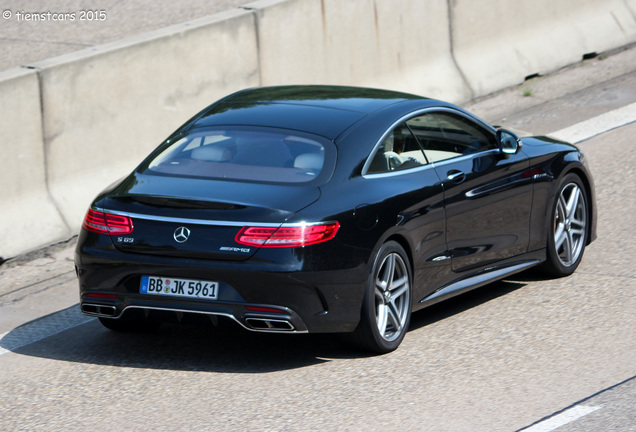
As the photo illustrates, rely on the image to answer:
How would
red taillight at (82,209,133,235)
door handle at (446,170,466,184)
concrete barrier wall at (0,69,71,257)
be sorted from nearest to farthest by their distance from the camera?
red taillight at (82,209,133,235) < door handle at (446,170,466,184) < concrete barrier wall at (0,69,71,257)

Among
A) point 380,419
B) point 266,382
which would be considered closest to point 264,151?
point 266,382

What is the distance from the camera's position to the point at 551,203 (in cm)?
838

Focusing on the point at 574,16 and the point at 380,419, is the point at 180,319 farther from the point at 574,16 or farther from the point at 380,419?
the point at 574,16

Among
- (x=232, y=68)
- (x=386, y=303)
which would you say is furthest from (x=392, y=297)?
(x=232, y=68)

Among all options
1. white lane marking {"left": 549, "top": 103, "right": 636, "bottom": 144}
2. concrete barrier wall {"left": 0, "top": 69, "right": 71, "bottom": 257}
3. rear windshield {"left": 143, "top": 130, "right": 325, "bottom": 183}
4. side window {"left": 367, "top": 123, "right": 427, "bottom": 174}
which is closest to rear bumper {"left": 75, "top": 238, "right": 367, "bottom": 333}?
rear windshield {"left": 143, "top": 130, "right": 325, "bottom": 183}

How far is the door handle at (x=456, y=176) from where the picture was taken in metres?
7.37

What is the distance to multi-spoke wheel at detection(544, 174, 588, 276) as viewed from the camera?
8405 millimetres

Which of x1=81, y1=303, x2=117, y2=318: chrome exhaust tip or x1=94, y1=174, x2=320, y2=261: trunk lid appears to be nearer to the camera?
x1=94, y1=174, x2=320, y2=261: trunk lid

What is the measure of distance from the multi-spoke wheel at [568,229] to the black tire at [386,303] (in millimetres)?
1854

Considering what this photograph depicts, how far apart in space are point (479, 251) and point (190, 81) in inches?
167

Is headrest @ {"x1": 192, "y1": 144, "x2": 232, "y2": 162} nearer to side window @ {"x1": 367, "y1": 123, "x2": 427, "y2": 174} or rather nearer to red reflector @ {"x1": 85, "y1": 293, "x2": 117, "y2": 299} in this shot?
side window @ {"x1": 367, "y1": 123, "x2": 427, "y2": 174}

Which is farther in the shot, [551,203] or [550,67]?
[550,67]

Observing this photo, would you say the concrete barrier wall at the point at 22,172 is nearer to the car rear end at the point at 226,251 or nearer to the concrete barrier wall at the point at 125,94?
the concrete barrier wall at the point at 125,94

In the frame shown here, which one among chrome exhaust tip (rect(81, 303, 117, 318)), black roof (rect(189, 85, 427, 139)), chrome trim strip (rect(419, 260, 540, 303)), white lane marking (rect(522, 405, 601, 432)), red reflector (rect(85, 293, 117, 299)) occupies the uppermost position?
black roof (rect(189, 85, 427, 139))
